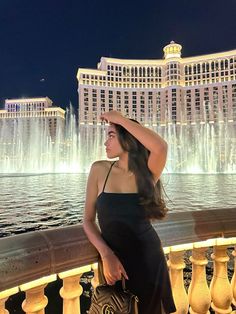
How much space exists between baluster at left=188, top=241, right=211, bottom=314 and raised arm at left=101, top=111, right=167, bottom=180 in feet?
3.22

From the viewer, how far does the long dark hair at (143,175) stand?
69.7 inches

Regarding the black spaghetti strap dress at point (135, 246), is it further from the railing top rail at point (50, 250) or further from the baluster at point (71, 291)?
the baluster at point (71, 291)

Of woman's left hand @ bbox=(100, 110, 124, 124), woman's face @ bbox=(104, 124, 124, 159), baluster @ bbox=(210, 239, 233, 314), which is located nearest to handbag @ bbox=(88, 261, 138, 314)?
woman's face @ bbox=(104, 124, 124, 159)

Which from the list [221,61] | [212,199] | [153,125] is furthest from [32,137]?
[221,61]

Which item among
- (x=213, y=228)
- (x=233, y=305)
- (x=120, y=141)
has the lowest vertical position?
(x=233, y=305)

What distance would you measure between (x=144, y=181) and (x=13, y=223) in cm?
1215

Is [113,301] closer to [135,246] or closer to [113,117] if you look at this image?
[135,246]

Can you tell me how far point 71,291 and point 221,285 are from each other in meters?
1.28

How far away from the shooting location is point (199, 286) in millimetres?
2436

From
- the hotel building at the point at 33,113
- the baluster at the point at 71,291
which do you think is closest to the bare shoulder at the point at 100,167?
the baluster at the point at 71,291

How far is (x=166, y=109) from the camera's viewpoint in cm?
9231

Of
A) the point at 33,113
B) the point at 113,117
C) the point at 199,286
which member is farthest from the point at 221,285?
the point at 33,113

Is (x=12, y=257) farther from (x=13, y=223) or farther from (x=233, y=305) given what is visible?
(x=13, y=223)

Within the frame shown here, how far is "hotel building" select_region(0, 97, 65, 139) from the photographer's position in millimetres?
103812
